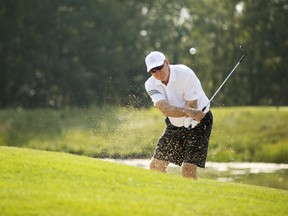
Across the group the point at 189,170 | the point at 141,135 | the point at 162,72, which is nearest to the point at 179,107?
the point at 162,72

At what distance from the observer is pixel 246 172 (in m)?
22.9

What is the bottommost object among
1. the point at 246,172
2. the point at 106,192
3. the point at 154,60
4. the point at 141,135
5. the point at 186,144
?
the point at 141,135

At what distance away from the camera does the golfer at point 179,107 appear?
11.9 meters

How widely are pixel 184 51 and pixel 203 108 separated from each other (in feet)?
183

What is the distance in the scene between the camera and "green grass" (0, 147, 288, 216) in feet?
30.5

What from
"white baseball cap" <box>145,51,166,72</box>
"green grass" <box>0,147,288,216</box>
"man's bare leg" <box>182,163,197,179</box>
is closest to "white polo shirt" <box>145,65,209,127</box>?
"white baseball cap" <box>145,51,166,72</box>

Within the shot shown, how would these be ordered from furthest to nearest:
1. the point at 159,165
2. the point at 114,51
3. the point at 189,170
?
the point at 114,51 → the point at 159,165 → the point at 189,170

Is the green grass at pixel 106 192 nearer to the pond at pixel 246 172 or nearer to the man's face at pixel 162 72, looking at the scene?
the man's face at pixel 162 72

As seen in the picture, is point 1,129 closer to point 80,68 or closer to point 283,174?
point 283,174

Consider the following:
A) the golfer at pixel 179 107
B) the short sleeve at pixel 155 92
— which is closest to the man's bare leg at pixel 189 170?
the golfer at pixel 179 107

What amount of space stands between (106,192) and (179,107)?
230 centimetres

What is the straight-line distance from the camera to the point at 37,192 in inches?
386

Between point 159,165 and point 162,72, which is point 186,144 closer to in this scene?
point 159,165

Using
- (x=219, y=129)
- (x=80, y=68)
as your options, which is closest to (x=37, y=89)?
(x=80, y=68)
